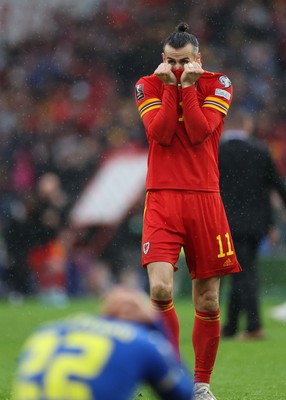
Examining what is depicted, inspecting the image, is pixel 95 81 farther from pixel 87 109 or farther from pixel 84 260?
pixel 84 260

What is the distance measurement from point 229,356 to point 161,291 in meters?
3.10

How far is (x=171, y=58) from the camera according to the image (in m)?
6.45

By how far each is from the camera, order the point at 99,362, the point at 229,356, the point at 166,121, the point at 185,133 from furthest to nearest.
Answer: the point at 229,356
the point at 185,133
the point at 166,121
the point at 99,362

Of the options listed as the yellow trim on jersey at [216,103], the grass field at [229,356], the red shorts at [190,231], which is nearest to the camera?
the red shorts at [190,231]

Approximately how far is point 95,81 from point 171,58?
13115 millimetres

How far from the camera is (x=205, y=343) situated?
6414 millimetres

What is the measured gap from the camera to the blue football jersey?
3285mm

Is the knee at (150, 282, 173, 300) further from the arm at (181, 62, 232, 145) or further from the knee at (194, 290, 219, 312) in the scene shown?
the arm at (181, 62, 232, 145)

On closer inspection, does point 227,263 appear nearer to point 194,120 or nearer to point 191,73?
point 194,120

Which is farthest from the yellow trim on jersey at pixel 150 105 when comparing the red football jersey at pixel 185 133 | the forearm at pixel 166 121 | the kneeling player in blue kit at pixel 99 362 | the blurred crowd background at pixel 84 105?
the blurred crowd background at pixel 84 105

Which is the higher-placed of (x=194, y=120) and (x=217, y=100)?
(x=217, y=100)

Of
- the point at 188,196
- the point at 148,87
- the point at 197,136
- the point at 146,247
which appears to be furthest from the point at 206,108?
the point at 146,247

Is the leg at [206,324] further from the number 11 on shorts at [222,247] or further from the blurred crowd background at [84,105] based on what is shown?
the blurred crowd background at [84,105]

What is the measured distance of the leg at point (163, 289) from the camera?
6.20m
